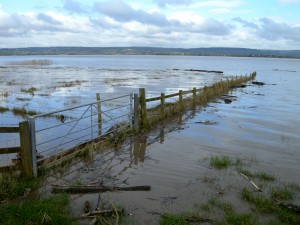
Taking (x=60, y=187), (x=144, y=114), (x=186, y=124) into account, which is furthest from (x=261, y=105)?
(x=60, y=187)

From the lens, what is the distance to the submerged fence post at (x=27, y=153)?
752cm

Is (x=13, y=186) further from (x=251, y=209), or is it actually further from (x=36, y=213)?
(x=251, y=209)

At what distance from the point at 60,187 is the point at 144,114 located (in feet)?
23.4

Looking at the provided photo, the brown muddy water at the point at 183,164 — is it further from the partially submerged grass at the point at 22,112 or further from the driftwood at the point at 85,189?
the partially submerged grass at the point at 22,112

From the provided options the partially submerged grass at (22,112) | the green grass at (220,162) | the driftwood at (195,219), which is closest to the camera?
the driftwood at (195,219)

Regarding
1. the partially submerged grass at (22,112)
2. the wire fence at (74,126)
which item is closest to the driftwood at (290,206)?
the wire fence at (74,126)

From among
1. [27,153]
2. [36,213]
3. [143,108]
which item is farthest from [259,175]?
[143,108]

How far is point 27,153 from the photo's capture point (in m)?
7.66

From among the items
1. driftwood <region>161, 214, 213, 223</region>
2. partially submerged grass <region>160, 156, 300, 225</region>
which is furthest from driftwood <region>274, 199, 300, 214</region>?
driftwood <region>161, 214, 213, 223</region>

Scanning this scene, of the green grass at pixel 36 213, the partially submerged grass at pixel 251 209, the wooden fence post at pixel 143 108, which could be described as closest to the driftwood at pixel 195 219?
the partially submerged grass at pixel 251 209

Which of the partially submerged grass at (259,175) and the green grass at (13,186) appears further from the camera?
the partially submerged grass at (259,175)

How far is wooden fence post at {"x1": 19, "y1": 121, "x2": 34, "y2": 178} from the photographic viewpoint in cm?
751

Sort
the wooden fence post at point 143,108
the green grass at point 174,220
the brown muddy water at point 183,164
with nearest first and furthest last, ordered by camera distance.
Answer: the green grass at point 174,220, the brown muddy water at point 183,164, the wooden fence post at point 143,108

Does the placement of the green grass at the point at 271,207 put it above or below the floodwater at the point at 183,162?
above
